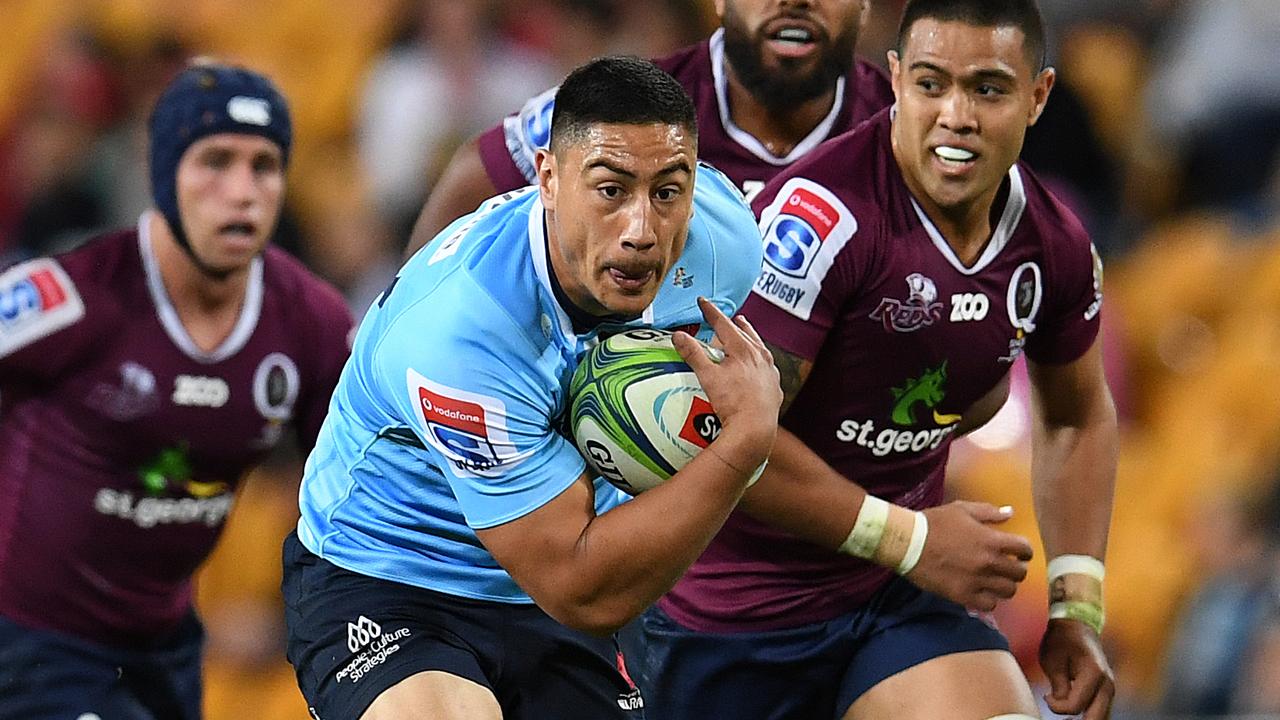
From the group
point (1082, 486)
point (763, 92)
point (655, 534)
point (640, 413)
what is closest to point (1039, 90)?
point (763, 92)

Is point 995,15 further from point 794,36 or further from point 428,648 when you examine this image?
point 428,648

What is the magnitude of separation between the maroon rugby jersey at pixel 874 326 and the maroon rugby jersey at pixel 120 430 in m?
1.39

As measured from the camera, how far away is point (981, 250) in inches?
168

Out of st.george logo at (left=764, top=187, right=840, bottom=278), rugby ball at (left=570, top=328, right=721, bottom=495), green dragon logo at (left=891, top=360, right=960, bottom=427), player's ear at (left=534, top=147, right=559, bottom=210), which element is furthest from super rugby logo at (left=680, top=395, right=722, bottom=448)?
green dragon logo at (left=891, top=360, right=960, bottom=427)

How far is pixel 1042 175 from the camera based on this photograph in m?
8.45

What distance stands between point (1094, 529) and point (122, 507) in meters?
2.50

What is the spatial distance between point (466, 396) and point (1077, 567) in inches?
67.9

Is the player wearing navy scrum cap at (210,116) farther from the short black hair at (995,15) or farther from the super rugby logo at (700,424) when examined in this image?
the super rugby logo at (700,424)

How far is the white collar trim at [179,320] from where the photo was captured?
5223mm

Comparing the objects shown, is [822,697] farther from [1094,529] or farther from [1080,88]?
[1080,88]

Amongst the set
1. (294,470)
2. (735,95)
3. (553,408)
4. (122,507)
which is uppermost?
(735,95)

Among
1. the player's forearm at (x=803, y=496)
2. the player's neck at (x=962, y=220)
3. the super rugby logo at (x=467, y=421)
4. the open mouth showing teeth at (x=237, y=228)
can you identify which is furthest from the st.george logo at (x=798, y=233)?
the open mouth showing teeth at (x=237, y=228)

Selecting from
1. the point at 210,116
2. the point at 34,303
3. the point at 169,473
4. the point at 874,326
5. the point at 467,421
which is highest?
the point at 874,326

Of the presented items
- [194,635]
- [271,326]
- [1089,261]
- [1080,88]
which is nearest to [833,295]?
[1089,261]
